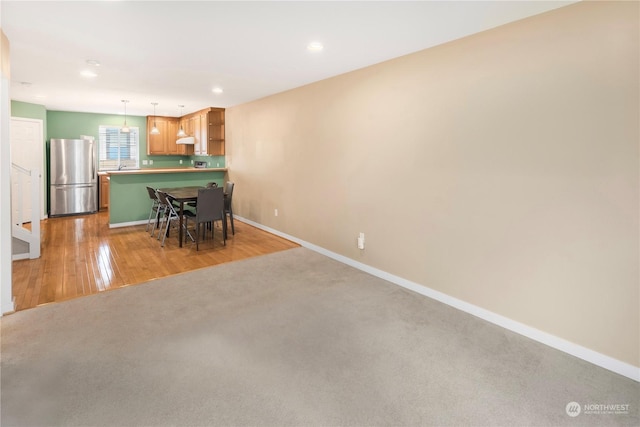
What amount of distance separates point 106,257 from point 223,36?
3385 millimetres

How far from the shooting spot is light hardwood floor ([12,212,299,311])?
3.54 m

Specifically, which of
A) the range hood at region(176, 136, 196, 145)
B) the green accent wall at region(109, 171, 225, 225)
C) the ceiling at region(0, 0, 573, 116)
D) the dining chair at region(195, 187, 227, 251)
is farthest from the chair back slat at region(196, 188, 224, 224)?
the range hood at region(176, 136, 196, 145)

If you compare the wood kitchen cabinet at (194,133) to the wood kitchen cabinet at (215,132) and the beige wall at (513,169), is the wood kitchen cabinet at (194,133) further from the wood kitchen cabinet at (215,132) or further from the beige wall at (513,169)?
the beige wall at (513,169)

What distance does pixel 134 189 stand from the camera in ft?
20.9

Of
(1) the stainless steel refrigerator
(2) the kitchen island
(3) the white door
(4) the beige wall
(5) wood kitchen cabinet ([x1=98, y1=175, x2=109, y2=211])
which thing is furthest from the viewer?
(5) wood kitchen cabinet ([x1=98, y1=175, x2=109, y2=211])

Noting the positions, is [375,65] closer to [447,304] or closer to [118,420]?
[447,304]

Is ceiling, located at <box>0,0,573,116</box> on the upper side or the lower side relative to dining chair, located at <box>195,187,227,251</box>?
upper

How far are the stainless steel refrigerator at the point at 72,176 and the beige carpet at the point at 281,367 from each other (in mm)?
5305

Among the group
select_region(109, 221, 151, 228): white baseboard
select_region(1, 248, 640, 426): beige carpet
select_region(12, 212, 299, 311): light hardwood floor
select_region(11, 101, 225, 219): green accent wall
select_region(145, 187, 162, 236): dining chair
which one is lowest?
select_region(1, 248, 640, 426): beige carpet

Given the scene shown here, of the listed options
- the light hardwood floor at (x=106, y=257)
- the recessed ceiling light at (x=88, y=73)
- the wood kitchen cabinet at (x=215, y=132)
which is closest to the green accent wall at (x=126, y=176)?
the wood kitchen cabinet at (x=215, y=132)

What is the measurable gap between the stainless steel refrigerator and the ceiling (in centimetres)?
271

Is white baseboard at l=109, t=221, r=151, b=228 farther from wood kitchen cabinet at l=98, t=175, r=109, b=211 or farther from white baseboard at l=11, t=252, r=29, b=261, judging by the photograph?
wood kitchen cabinet at l=98, t=175, r=109, b=211

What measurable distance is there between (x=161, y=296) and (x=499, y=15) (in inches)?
151

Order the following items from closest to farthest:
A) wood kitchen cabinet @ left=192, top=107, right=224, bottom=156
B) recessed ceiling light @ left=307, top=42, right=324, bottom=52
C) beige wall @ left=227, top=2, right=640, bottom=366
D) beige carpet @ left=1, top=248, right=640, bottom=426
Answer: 1. beige carpet @ left=1, top=248, right=640, bottom=426
2. beige wall @ left=227, top=2, right=640, bottom=366
3. recessed ceiling light @ left=307, top=42, right=324, bottom=52
4. wood kitchen cabinet @ left=192, top=107, right=224, bottom=156
